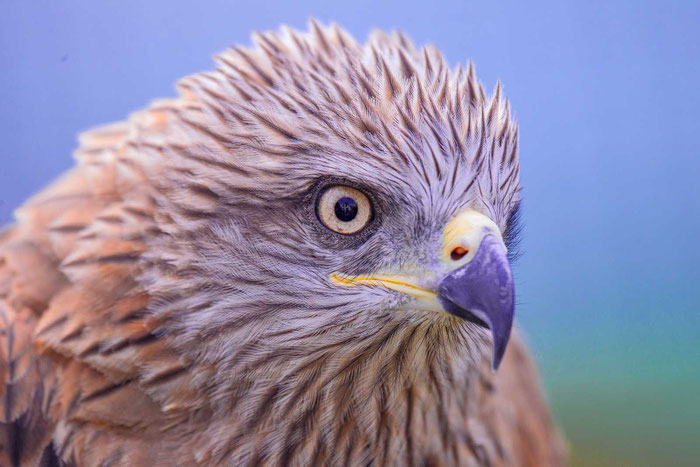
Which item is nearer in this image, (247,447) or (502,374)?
(247,447)

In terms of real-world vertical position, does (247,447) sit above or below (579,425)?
below

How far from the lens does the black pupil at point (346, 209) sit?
1.22m

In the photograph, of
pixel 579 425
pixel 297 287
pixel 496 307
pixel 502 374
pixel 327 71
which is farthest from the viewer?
pixel 579 425

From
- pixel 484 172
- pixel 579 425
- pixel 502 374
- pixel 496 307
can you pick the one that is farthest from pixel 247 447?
pixel 579 425

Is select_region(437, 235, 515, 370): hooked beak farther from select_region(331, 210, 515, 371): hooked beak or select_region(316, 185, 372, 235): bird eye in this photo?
select_region(316, 185, 372, 235): bird eye

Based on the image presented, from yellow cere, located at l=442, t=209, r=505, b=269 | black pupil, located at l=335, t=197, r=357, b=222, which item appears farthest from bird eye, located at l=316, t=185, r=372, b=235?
yellow cere, located at l=442, t=209, r=505, b=269

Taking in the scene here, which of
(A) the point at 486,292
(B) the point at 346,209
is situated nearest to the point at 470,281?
(A) the point at 486,292

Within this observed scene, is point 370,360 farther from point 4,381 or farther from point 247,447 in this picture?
point 4,381

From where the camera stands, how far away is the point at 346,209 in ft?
4.00

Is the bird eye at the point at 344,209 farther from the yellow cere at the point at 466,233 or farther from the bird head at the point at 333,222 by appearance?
the yellow cere at the point at 466,233

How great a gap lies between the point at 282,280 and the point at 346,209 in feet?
0.58

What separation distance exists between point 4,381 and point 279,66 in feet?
2.86

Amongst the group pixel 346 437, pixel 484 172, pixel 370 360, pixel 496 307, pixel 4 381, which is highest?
pixel 484 172

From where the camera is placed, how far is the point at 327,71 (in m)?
1.36
